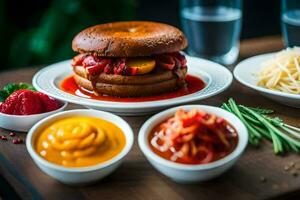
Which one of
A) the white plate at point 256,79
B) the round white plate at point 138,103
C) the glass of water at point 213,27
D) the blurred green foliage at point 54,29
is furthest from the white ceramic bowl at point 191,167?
the blurred green foliage at point 54,29

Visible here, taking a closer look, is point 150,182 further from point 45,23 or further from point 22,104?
point 45,23

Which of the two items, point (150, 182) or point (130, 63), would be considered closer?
point (150, 182)

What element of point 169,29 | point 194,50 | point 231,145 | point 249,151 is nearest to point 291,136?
point 249,151

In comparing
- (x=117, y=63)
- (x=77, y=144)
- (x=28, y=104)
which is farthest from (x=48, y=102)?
(x=77, y=144)

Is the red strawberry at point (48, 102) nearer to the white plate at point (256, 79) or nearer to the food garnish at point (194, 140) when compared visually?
the food garnish at point (194, 140)

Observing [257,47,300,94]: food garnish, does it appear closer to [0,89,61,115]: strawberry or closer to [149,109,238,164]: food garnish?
[149,109,238,164]: food garnish

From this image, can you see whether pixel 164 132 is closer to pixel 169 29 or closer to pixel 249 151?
pixel 249 151

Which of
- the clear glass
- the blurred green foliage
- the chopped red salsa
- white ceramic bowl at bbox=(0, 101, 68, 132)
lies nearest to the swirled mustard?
white ceramic bowl at bbox=(0, 101, 68, 132)
